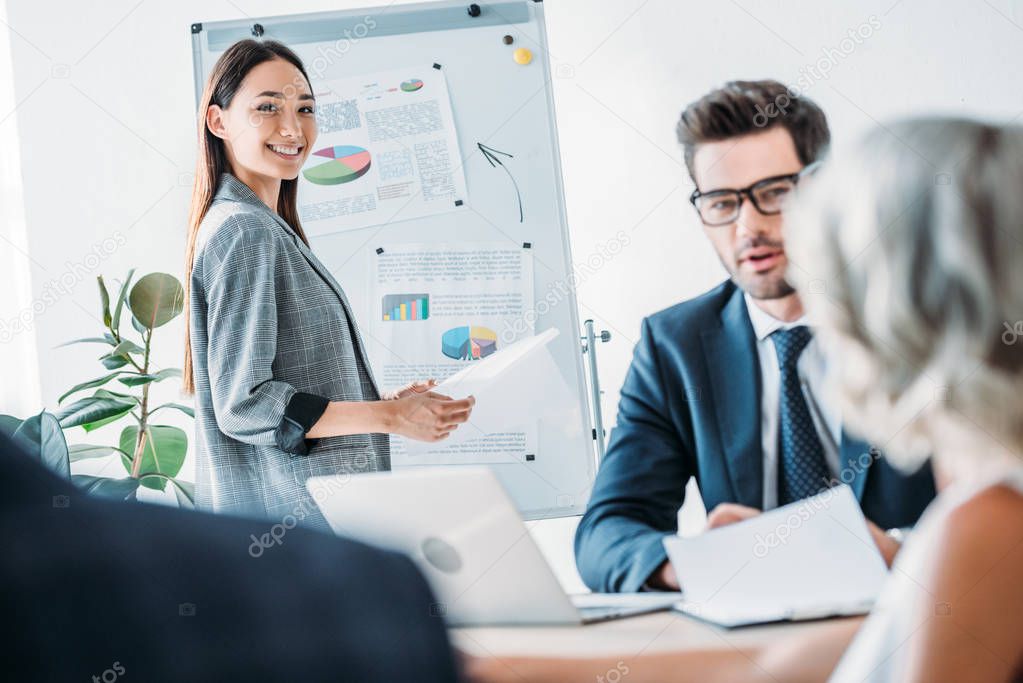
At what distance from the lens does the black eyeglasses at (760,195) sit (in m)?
1.87

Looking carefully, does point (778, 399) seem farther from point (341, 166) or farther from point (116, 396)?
point (116, 396)

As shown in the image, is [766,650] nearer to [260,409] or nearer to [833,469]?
[833,469]

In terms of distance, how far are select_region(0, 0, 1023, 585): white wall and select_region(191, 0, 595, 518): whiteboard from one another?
0.34 m

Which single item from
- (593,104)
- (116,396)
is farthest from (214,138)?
(593,104)

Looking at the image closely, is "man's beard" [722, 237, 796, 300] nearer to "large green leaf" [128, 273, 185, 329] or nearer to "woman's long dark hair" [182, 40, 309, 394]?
"woman's long dark hair" [182, 40, 309, 394]

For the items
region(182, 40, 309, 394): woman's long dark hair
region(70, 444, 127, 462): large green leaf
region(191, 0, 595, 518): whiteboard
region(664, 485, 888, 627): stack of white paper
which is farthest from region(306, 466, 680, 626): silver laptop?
region(70, 444, 127, 462): large green leaf

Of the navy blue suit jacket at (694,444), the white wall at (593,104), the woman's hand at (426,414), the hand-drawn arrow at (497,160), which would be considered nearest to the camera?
the navy blue suit jacket at (694,444)

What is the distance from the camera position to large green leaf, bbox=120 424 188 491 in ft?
9.08

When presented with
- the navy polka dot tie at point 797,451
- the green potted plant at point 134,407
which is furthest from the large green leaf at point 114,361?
the navy polka dot tie at point 797,451

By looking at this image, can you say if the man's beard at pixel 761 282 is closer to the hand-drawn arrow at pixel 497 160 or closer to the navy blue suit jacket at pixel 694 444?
the navy blue suit jacket at pixel 694 444

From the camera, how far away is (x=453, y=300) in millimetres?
2652

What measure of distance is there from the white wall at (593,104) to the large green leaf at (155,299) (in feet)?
1.41

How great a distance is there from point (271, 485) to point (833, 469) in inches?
39.1

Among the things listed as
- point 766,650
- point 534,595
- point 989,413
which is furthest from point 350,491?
point 989,413
